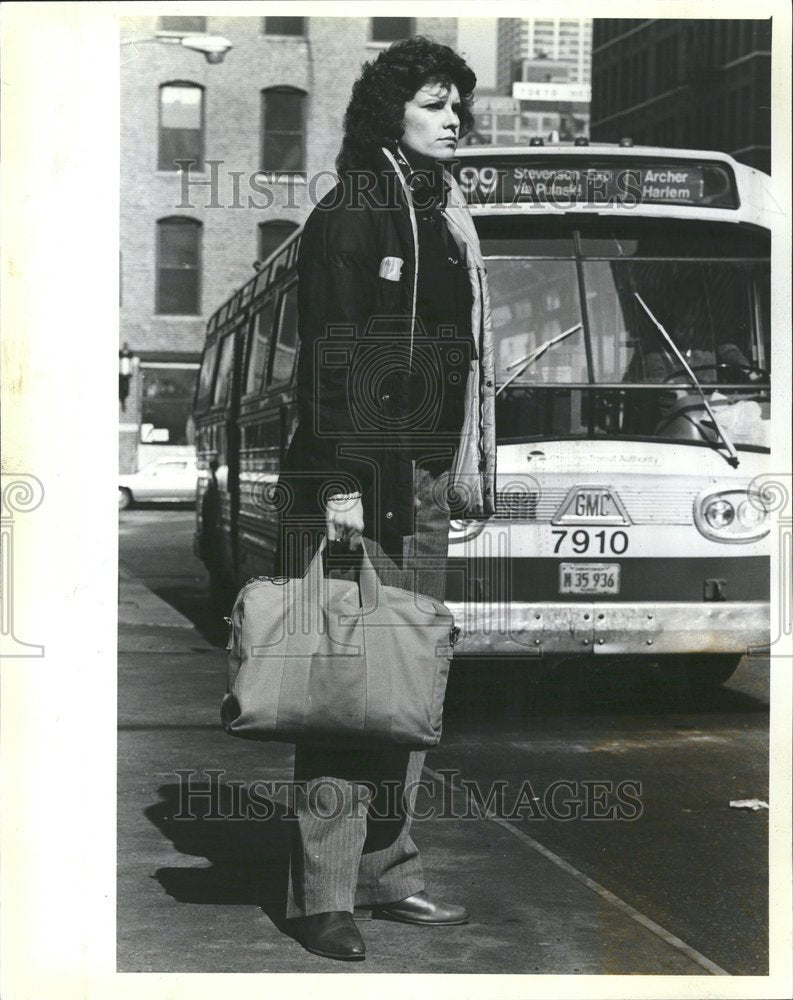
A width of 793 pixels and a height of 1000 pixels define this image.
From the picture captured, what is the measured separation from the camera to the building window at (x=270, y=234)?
34.6m

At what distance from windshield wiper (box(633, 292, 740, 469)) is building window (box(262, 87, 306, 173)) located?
24.3 metres

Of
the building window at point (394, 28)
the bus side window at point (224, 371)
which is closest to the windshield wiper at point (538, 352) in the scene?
the building window at point (394, 28)

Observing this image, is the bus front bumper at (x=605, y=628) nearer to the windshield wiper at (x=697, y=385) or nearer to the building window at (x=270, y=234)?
the windshield wiper at (x=697, y=385)

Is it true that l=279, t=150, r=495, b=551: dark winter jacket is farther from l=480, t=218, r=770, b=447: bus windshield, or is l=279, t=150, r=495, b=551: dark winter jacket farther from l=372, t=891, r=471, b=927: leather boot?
l=480, t=218, r=770, b=447: bus windshield

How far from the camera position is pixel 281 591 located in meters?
4.07

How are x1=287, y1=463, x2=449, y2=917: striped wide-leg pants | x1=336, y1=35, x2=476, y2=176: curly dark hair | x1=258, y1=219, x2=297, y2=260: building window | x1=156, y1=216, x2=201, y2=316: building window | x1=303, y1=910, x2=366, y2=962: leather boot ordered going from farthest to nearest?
x1=258, y1=219, x2=297, y2=260: building window, x1=156, y1=216, x2=201, y2=316: building window, x1=336, y1=35, x2=476, y2=176: curly dark hair, x1=287, y1=463, x2=449, y2=917: striped wide-leg pants, x1=303, y1=910, x2=366, y2=962: leather boot

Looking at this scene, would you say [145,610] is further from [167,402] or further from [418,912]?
[167,402]

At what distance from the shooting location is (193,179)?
31.2 metres

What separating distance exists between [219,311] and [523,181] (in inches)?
283

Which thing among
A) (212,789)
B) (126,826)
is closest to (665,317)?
(212,789)

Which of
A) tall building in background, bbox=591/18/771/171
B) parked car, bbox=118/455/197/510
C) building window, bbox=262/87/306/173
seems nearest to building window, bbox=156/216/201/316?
building window, bbox=262/87/306/173

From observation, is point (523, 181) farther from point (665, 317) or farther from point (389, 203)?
point (389, 203)

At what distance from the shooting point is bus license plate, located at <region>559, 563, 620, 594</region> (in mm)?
7742

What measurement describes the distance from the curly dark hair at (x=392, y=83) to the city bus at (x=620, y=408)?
336 cm
